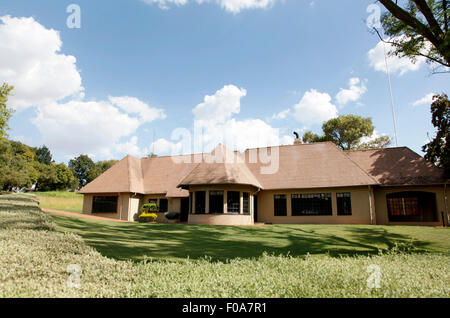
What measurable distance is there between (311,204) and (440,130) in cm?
1054

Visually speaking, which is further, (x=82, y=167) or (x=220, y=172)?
(x=82, y=167)

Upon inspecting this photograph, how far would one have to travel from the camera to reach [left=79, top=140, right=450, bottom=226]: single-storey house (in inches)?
792

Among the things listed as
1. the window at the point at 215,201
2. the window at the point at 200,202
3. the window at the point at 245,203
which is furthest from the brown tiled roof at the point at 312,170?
the window at the point at 200,202

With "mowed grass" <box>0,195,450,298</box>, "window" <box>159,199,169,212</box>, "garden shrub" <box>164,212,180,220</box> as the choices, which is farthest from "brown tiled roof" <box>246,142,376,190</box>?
"mowed grass" <box>0,195,450,298</box>

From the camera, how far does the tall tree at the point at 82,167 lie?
90250 millimetres

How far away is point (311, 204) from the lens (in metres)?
21.7

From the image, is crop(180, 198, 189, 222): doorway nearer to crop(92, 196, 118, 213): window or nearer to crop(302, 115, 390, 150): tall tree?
crop(92, 196, 118, 213): window

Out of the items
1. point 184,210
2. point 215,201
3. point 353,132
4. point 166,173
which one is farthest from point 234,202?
point 353,132

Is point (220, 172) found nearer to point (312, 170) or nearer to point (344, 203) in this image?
point (312, 170)

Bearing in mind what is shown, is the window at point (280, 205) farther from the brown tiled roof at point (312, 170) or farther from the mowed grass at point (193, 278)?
the mowed grass at point (193, 278)

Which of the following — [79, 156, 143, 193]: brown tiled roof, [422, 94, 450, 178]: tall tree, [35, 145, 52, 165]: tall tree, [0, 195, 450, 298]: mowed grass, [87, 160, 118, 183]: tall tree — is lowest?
[0, 195, 450, 298]: mowed grass

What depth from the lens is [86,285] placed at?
4523mm
